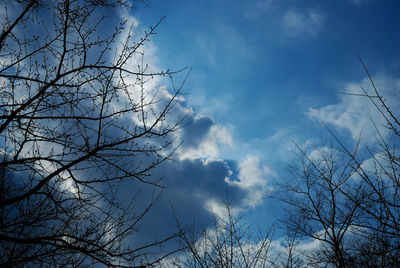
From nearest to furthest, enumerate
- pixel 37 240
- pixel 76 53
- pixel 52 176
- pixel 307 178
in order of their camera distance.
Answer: pixel 37 240 → pixel 52 176 → pixel 76 53 → pixel 307 178

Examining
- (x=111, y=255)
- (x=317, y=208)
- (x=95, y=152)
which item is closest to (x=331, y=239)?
(x=317, y=208)

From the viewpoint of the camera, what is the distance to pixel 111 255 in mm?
3533

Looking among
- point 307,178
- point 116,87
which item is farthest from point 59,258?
point 307,178

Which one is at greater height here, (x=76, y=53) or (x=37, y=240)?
(x=76, y=53)

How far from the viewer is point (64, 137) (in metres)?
3.60

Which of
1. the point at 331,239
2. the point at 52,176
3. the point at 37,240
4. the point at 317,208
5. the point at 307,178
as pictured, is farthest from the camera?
the point at 307,178

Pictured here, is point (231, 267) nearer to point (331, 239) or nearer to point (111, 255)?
point (331, 239)

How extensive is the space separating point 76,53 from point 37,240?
8.51 feet

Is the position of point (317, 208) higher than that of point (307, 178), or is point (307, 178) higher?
point (307, 178)

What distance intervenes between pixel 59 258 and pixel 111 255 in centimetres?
110

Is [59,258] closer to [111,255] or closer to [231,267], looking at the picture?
[111,255]

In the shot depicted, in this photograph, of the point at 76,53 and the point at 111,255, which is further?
the point at 76,53

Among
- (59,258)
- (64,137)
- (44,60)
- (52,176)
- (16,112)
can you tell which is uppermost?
(44,60)

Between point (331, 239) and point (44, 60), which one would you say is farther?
point (331, 239)
